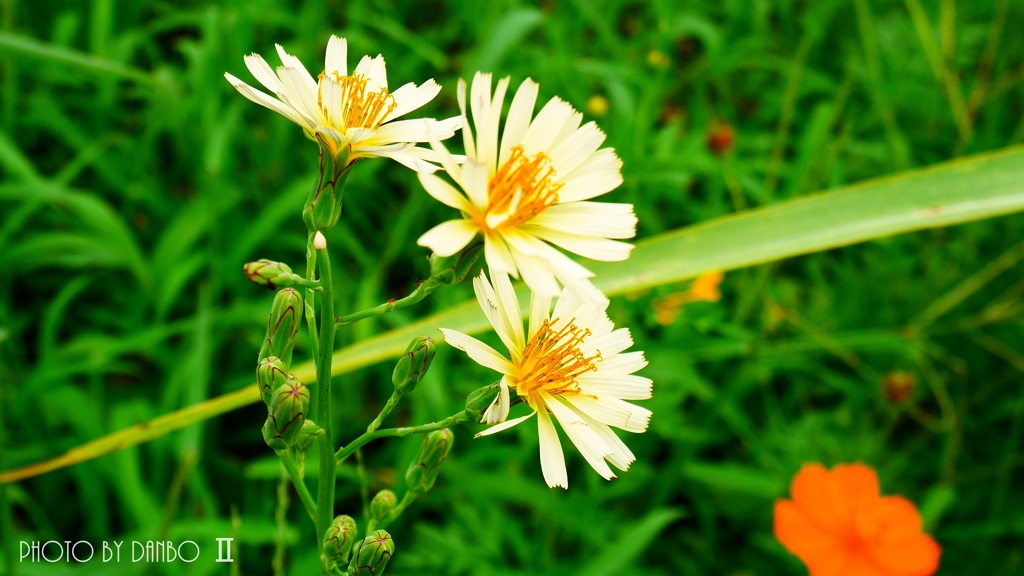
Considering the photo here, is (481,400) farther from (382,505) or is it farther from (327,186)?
(327,186)

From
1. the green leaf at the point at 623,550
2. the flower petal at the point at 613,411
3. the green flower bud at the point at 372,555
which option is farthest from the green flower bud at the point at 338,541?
the green leaf at the point at 623,550

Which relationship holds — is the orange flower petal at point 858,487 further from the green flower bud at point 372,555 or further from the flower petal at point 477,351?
the green flower bud at point 372,555

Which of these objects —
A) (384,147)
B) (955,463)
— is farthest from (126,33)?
(955,463)

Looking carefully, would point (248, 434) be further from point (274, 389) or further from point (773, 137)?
point (773, 137)

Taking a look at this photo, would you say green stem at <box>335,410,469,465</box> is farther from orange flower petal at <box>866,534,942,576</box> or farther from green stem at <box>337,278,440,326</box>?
orange flower petal at <box>866,534,942,576</box>

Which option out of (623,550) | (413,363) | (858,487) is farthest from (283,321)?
(858,487)

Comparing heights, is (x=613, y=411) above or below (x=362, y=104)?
below
